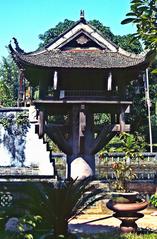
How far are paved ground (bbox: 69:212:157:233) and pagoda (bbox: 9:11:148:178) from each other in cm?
384

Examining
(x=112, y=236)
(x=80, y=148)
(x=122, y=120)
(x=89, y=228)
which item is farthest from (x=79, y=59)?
(x=112, y=236)

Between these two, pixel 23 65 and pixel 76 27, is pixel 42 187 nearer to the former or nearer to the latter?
pixel 23 65

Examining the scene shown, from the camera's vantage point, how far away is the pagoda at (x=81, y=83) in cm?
1389

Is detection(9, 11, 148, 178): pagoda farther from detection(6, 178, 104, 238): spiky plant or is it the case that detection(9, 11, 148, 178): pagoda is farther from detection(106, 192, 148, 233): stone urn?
detection(6, 178, 104, 238): spiky plant

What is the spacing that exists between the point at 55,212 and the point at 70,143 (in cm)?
878

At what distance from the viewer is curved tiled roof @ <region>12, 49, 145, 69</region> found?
13773mm

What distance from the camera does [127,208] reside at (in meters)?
7.70

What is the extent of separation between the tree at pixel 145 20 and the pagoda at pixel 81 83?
30.1 feet

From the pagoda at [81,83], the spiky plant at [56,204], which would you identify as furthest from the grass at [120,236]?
the pagoda at [81,83]

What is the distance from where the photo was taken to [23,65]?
14.0m

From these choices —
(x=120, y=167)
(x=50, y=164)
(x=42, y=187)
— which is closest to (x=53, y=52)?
(x=50, y=164)

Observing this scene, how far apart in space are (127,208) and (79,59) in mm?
7987

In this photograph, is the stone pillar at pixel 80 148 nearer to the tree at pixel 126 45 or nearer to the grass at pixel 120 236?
the grass at pixel 120 236

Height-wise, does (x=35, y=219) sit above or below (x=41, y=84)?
below
